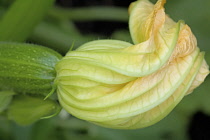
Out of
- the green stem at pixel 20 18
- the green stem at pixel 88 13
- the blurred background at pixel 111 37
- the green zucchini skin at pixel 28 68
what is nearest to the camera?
the green zucchini skin at pixel 28 68

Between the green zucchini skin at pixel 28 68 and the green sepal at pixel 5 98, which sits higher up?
the green zucchini skin at pixel 28 68

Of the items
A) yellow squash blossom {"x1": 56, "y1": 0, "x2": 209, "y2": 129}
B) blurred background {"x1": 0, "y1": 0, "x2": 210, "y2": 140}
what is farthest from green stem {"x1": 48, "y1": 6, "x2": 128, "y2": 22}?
yellow squash blossom {"x1": 56, "y1": 0, "x2": 209, "y2": 129}

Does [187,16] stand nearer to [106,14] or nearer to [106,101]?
[106,14]

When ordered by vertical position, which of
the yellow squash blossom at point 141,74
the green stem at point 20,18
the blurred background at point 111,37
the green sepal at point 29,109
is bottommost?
the blurred background at point 111,37

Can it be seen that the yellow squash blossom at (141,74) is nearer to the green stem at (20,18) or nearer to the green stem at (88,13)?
the green stem at (20,18)

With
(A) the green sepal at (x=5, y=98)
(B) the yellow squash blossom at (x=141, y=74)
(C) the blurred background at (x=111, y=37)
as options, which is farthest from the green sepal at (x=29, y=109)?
(C) the blurred background at (x=111, y=37)

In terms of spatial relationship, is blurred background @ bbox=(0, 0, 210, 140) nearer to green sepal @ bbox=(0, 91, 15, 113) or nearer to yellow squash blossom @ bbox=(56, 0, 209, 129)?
green sepal @ bbox=(0, 91, 15, 113)

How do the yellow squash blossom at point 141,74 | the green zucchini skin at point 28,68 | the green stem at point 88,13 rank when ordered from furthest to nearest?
the green stem at point 88,13
the green zucchini skin at point 28,68
the yellow squash blossom at point 141,74
